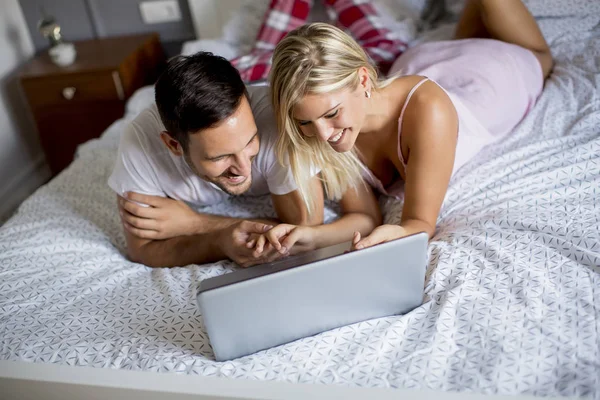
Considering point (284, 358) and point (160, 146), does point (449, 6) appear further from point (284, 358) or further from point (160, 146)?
point (284, 358)

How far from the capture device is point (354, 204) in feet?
4.81

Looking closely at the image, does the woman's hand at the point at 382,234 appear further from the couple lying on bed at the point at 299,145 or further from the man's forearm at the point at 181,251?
the man's forearm at the point at 181,251

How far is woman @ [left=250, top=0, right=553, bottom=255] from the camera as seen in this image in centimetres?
120

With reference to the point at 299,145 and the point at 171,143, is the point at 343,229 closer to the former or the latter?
the point at 299,145

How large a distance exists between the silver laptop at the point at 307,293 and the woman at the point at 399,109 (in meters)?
0.09

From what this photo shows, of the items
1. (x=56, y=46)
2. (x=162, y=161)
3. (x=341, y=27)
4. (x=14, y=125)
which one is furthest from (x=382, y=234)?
(x=14, y=125)

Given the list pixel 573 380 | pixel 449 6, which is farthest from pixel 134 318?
pixel 449 6

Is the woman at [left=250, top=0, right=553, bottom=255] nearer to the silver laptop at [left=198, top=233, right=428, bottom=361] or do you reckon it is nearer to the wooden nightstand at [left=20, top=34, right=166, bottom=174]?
the silver laptop at [left=198, top=233, right=428, bottom=361]

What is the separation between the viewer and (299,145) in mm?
1297

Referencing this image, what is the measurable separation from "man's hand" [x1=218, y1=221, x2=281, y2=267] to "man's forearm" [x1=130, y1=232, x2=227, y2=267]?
0.19 feet

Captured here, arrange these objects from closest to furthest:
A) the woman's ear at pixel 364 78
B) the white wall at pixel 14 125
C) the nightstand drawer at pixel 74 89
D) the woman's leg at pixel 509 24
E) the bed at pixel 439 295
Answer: the bed at pixel 439 295
the woman's ear at pixel 364 78
the woman's leg at pixel 509 24
the nightstand drawer at pixel 74 89
the white wall at pixel 14 125

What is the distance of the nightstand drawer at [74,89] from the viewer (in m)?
2.47

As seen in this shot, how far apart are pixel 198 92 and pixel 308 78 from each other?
0.23 meters

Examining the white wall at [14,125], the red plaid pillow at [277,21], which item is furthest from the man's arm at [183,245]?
the white wall at [14,125]
